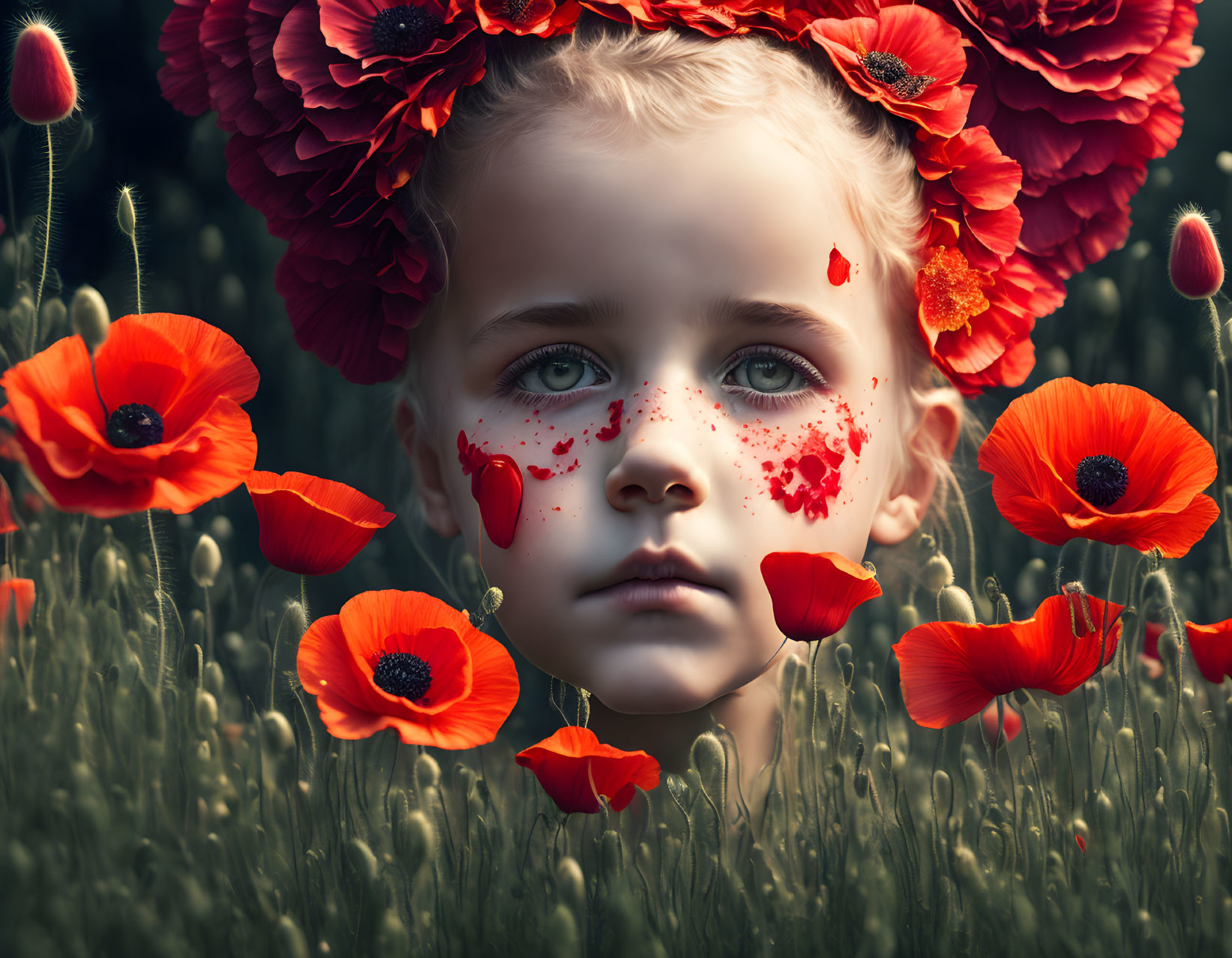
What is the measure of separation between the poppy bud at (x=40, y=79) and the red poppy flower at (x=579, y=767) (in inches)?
34.0

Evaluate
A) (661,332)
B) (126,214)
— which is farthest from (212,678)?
(661,332)

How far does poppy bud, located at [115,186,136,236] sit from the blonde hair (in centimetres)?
36

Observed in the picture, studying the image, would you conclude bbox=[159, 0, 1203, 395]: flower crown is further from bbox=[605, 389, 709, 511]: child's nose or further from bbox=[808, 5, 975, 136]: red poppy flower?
bbox=[605, 389, 709, 511]: child's nose

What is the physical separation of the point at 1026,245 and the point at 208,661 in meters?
1.17

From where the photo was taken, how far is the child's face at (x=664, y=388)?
137cm

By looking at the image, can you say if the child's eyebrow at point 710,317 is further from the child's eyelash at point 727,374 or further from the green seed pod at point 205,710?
the green seed pod at point 205,710

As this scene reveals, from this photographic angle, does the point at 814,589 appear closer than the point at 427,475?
Yes

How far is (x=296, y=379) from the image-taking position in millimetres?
2072

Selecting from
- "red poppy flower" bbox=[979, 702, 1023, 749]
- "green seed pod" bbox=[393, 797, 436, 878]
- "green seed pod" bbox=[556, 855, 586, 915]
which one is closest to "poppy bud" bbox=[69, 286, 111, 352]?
"green seed pod" bbox=[393, 797, 436, 878]

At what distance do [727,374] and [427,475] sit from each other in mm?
497

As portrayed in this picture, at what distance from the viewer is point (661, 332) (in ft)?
4.54

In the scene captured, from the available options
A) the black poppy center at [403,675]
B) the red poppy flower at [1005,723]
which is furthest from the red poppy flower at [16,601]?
the red poppy flower at [1005,723]

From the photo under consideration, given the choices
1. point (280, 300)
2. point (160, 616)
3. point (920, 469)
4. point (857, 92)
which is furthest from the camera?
point (280, 300)

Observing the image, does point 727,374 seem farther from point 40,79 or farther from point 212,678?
point 40,79
